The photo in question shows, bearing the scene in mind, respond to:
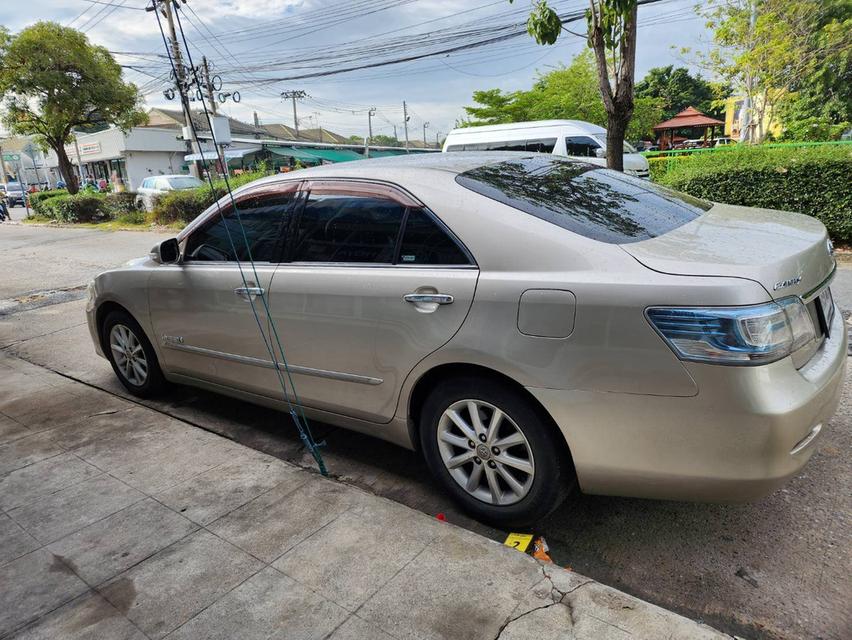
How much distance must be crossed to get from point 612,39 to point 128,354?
574 centimetres

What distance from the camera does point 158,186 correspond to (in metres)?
20.6

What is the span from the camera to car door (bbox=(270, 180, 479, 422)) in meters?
2.51

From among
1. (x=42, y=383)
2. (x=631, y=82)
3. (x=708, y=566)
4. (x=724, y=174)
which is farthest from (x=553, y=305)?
(x=724, y=174)

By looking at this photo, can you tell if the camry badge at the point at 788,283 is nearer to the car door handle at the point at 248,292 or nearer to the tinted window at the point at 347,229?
the tinted window at the point at 347,229

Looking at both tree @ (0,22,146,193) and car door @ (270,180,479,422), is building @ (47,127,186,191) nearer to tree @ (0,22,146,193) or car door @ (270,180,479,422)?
tree @ (0,22,146,193)

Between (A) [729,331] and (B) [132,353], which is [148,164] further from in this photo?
(A) [729,331]

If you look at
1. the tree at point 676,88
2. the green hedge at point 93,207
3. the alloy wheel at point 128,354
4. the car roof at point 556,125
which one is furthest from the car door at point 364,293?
the tree at point 676,88

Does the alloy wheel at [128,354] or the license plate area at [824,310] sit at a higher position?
the license plate area at [824,310]

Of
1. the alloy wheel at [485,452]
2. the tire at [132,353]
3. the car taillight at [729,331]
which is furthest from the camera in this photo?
the tire at [132,353]

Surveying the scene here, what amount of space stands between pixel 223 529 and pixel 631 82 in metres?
6.21

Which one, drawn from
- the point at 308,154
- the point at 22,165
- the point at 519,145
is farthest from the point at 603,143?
the point at 22,165

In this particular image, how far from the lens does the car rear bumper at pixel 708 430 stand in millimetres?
1910

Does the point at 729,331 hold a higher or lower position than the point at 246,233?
lower

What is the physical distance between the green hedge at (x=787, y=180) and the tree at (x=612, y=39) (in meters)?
2.24
